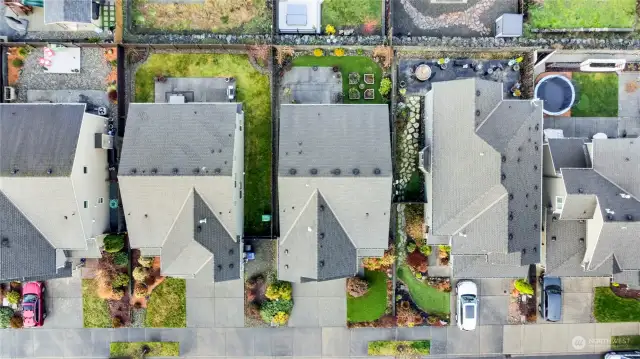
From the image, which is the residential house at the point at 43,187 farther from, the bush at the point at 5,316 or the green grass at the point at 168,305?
the green grass at the point at 168,305

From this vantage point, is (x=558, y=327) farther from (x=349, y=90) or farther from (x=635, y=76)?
(x=349, y=90)

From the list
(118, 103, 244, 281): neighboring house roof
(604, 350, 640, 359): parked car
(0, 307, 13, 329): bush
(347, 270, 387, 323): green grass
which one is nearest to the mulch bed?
(604, 350, 640, 359): parked car

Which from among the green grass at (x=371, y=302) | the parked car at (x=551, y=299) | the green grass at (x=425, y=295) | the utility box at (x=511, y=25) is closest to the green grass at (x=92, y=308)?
the green grass at (x=371, y=302)

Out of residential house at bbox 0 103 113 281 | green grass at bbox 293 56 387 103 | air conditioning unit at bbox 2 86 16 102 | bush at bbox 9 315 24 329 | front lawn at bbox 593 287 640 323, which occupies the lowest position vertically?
bush at bbox 9 315 24 329

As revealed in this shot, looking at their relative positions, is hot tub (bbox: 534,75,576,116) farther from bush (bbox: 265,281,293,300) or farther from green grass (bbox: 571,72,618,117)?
bush (bbox: 265,281,293,300)

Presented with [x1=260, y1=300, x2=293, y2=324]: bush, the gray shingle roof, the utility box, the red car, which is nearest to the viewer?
the gray shingle roof

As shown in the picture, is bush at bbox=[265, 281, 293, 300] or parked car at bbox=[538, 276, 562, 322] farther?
parked car at bbox=[538, 276, 562, 322]

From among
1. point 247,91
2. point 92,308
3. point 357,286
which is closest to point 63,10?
point 247,91

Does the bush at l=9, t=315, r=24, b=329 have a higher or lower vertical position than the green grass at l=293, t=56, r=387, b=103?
lower
